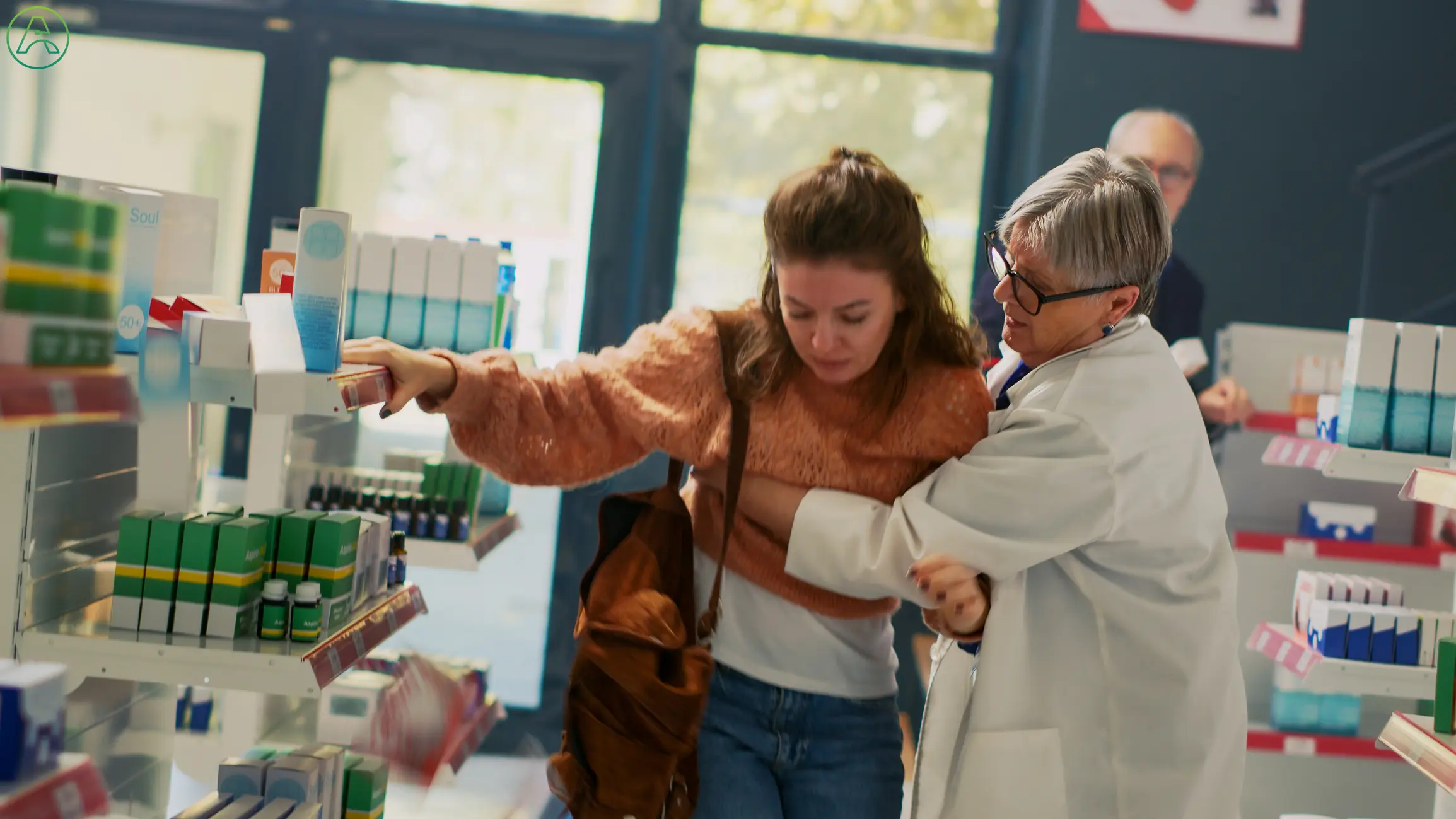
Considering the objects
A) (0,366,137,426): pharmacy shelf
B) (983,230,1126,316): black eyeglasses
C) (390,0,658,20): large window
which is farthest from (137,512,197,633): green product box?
(390,0,658,20): large window

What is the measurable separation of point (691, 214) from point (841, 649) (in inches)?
153

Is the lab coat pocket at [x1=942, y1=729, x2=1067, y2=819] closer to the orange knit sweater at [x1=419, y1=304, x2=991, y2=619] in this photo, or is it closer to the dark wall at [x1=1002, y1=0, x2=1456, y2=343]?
the orange knit sweater at [x1=419, y1=304, x2=991, y2=619]

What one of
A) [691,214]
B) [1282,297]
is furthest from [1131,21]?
[691,214]

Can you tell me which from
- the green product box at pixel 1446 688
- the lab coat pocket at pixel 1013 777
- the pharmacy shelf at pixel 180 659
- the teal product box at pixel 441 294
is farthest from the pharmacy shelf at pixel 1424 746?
the teal product box at pixel 441 294

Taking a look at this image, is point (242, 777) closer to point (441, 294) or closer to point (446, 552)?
point (446, 552)

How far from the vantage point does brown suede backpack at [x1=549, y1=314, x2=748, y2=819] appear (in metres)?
A: 1.81

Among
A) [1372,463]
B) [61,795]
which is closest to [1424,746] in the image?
[1372,463]

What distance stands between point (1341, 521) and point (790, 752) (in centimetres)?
354

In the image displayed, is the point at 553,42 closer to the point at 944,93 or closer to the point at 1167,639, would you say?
the point at 944,93

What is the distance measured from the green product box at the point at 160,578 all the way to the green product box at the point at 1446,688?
269cm

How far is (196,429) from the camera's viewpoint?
2.63 meters

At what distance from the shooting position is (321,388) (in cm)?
185

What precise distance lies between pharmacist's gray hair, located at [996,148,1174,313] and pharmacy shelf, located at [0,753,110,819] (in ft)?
4.96

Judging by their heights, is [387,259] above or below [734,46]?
below
